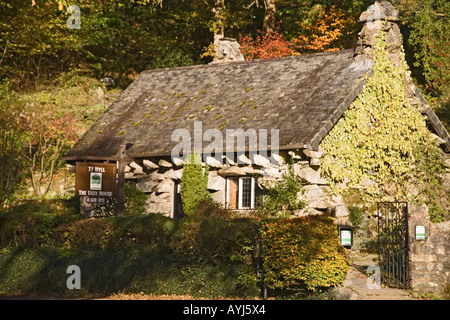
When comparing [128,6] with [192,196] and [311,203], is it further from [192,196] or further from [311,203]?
[311,203]

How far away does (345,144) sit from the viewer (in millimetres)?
20172

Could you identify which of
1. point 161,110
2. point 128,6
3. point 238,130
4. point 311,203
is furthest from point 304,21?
→ point 311,203

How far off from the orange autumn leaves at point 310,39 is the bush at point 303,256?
67.0 feet

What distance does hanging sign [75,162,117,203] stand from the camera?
18.1 metres

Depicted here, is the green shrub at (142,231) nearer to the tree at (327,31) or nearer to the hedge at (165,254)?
the hedge at (165,254)

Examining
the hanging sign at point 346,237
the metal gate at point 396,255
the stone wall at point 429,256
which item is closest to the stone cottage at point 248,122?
the hanging sign at point 346,237

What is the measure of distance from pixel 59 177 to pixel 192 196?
10.4 metres

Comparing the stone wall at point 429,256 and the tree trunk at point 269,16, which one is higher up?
the tree trunk at point 269,16

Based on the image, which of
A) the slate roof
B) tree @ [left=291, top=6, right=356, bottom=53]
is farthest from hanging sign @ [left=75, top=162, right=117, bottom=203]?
tree @ [left=291, top=6, right=356, bottom=53]

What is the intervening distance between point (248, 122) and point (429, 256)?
7841 mm

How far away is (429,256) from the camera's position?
15195 millimetres

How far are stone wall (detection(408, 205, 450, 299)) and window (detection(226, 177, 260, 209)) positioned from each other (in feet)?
20.5

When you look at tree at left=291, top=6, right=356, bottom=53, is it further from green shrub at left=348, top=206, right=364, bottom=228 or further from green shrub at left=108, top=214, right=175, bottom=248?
green shrub at left=108, top=214, right=175, bottom=248

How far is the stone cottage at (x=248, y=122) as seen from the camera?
19469 mm
